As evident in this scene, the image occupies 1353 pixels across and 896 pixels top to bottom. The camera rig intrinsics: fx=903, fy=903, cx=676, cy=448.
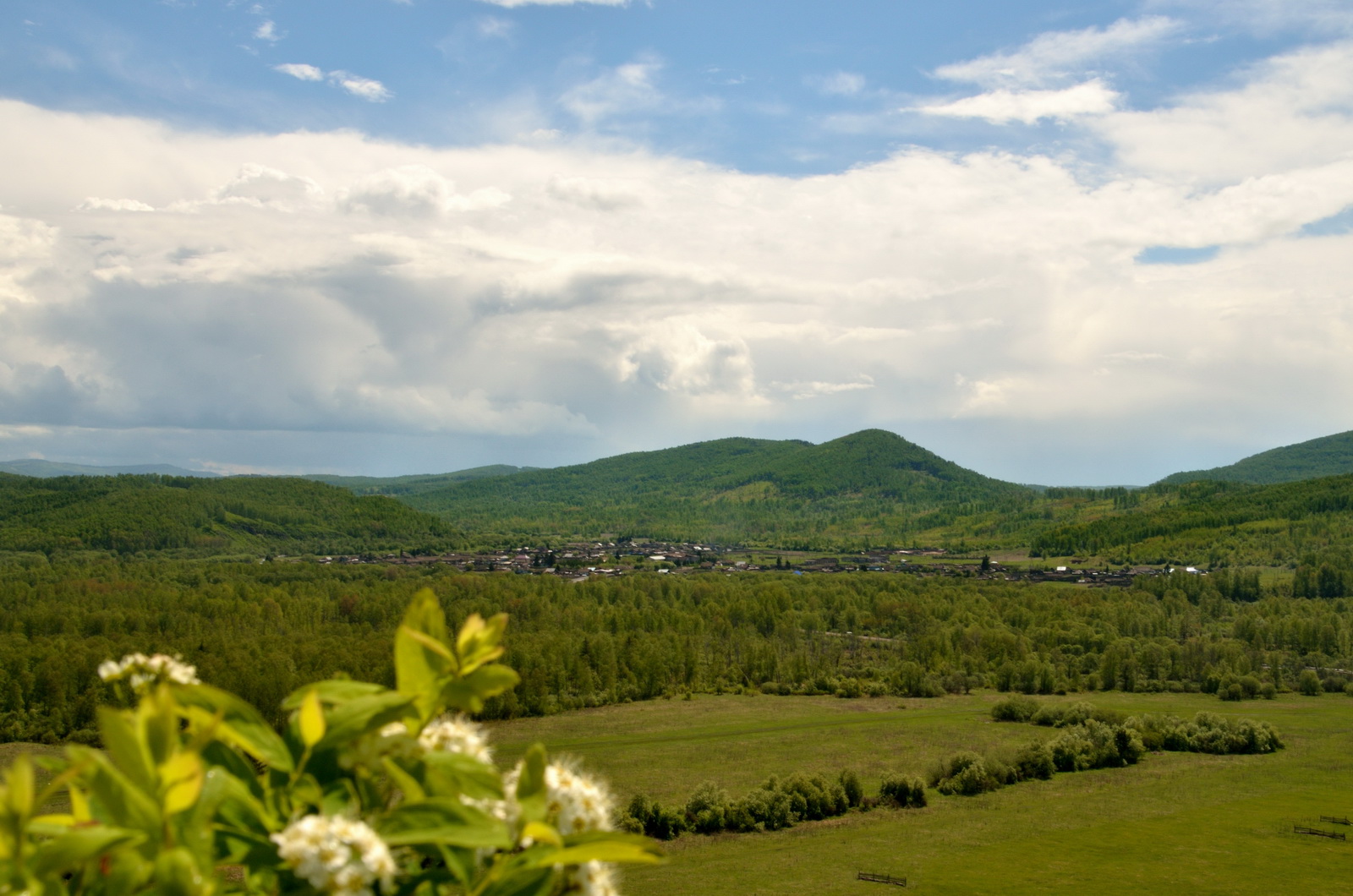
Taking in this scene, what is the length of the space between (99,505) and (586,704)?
16478 cm

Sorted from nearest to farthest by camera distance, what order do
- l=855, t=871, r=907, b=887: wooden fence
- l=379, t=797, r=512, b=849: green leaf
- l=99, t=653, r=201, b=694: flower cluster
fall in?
l=379, t=797, r=512, b=849: green leaf
l=99, t=653, r=201, b=694: flower cluster
l=855, t=871, r=907, b=887: wooden fence

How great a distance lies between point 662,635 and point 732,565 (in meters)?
84.5

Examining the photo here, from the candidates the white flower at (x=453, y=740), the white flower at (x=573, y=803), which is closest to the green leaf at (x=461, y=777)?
the white flower at (x=453, y=740)

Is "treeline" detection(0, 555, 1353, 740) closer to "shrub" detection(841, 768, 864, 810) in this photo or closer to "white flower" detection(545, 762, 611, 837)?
"shrub" detection(841, 768, 864, 810)

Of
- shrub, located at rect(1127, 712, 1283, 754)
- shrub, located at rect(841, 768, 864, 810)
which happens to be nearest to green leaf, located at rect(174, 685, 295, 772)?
shrub, located at rect(841, 768, 864, 810)

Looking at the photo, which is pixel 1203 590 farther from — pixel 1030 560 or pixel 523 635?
pixel 523 635

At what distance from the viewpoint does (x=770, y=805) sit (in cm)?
5084

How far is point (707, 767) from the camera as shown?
60.7 metres

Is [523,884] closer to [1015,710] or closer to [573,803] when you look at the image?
[573,803]

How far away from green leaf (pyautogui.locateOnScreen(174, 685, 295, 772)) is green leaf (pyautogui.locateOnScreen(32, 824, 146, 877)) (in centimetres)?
46

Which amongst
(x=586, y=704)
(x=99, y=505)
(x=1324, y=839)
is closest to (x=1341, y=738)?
(x=1324, y=839)

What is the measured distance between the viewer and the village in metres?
155

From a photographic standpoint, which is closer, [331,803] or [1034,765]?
[331,803]

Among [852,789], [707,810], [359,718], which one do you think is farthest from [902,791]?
[359,718]
